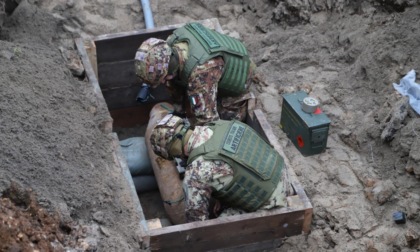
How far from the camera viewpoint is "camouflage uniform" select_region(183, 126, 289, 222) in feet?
14.7

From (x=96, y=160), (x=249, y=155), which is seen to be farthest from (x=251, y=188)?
(x=96, y=160)

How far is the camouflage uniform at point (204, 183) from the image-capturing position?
4.49m

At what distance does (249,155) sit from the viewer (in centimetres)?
455

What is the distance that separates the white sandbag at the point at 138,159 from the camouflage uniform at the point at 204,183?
1.13m

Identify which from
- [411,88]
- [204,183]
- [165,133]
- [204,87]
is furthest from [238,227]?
[411,88]

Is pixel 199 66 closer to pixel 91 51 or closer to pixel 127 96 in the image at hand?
pixel 91 51

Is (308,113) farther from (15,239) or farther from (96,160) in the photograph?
(15,239)

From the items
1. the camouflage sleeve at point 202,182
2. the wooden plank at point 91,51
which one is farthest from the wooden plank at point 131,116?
the camouflage sleeve at point 202,182

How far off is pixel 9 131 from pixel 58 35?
2.23 meters

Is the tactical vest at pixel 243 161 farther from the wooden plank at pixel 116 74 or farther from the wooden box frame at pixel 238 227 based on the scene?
the wooden plank at pixel 116 74

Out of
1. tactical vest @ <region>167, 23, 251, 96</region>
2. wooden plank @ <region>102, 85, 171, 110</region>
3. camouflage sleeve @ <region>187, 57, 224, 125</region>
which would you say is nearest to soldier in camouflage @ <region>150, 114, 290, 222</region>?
camouflage sleeve @ <region>187, 57, 224, 125</region>

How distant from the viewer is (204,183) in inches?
177

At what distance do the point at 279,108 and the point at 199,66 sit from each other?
107cm

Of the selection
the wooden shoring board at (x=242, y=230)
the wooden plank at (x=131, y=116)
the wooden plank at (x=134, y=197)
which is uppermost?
the wooden plank at (x=134, y=197)
